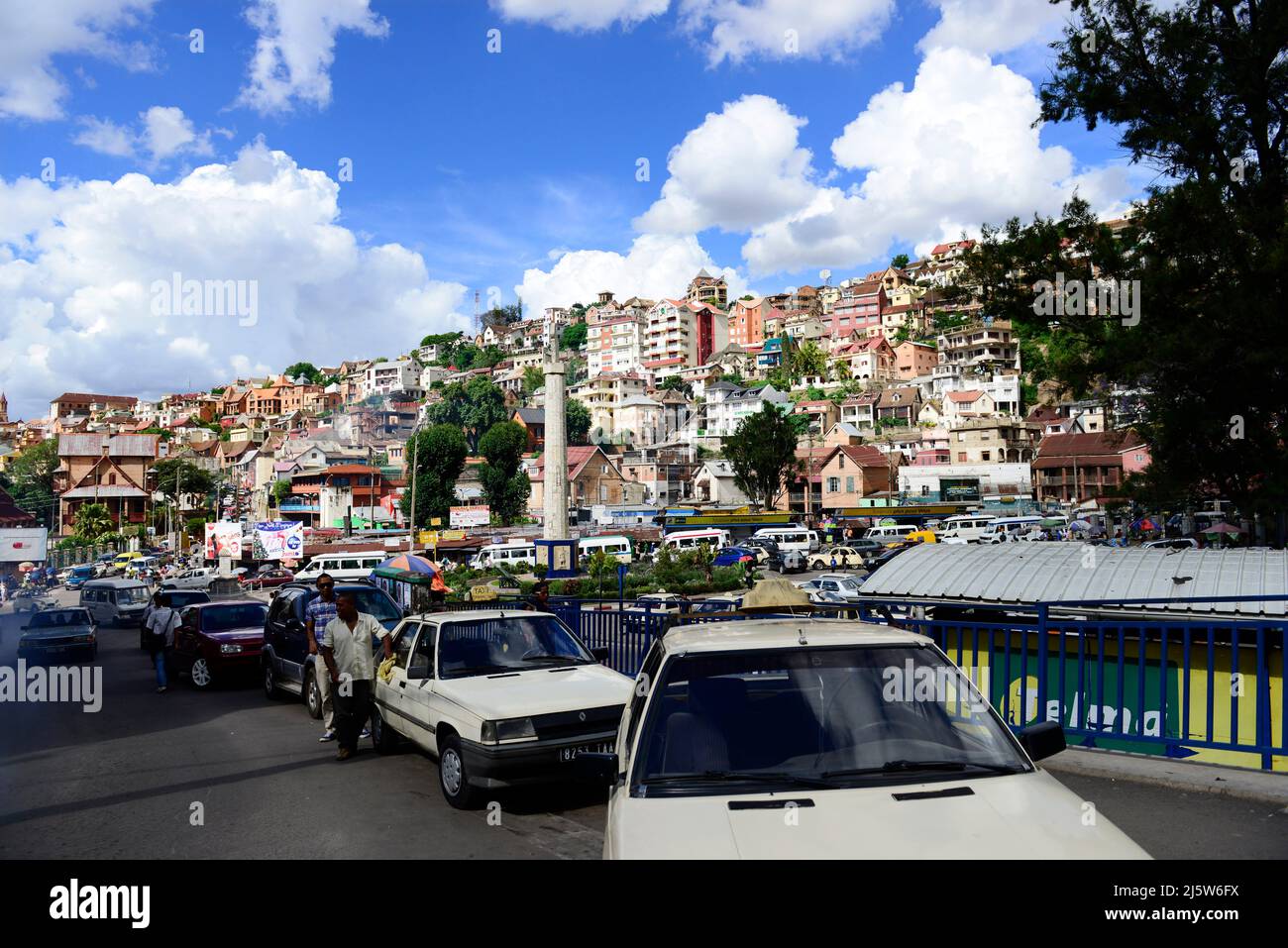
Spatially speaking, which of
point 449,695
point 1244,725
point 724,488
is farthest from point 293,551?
point 724,488

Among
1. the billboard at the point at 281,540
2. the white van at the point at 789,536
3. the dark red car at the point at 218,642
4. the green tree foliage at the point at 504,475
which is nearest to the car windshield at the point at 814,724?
the dark red car at the point at 218,642

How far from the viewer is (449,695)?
27.0ft

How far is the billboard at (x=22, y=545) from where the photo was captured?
4297 cm

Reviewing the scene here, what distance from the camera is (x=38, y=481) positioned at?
128m

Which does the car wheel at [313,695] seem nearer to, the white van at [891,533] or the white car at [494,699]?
the white car at [494,699]

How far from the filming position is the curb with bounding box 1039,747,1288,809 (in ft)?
21.7

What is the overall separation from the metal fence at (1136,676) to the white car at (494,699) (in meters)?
1.17

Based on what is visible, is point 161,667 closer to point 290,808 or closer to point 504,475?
point 290,808

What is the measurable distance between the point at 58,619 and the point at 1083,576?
22.8 m

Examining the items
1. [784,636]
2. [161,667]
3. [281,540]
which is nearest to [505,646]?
[784,636]

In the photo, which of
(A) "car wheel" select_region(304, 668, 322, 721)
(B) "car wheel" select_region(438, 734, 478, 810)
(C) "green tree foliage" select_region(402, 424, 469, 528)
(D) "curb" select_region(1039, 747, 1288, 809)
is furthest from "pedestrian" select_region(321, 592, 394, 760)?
(C) "green tree foliage" select_region(402, 424, 469, 528)

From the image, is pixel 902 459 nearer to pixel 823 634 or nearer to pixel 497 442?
pixel 497 442
